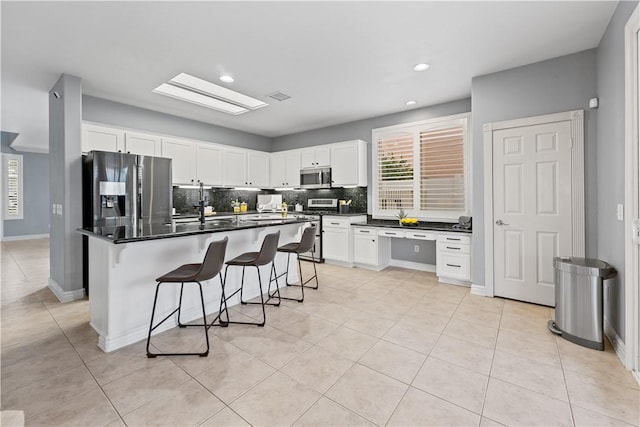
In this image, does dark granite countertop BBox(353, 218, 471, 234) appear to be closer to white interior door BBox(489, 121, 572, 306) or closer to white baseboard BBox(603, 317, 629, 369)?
white interior door BBox(489, 121, 572, 306)

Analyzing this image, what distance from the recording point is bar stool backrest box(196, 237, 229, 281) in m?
2.27

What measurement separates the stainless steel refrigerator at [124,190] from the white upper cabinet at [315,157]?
278 cm

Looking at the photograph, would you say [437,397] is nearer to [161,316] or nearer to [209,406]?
[209,406]

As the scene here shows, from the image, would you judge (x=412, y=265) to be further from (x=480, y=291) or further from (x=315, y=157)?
(x=315, y=157)

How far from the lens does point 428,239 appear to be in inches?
171

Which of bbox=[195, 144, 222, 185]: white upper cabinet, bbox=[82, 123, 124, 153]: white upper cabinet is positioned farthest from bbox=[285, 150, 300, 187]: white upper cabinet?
bbox=[82, 123, 124, 153]: white upper cabinet

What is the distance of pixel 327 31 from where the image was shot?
267 centimetres

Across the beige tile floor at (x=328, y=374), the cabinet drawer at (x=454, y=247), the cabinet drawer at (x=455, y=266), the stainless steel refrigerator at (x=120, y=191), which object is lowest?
the beige tile floor at (x=328, y=374)

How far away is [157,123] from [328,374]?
506 centimetres

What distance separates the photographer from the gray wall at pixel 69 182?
3523mm

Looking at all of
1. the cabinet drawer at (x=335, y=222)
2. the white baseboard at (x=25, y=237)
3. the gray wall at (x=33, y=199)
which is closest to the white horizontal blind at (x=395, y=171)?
the cabinet drawer at (x=335, y=222)

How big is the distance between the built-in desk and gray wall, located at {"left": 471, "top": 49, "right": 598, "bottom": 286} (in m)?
0.27

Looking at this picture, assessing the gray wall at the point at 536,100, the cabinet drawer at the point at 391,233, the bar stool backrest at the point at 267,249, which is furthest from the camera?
the cabinet drawer at the point at 391,233

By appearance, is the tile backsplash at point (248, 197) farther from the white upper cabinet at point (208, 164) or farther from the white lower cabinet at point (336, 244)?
the white lower cabinet at point (336, 244)
